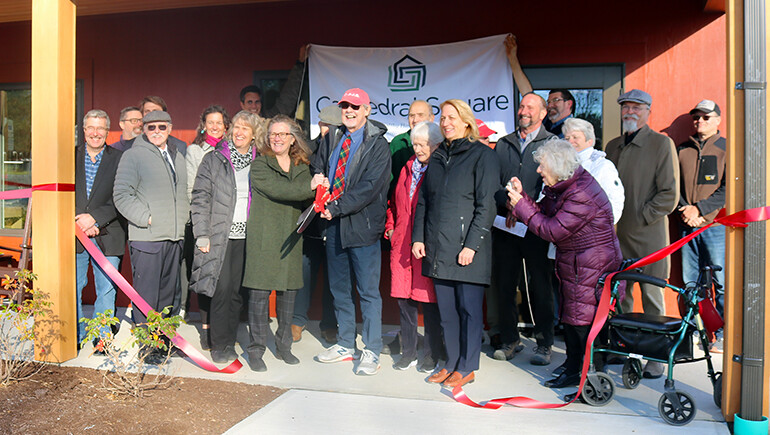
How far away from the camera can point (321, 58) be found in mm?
6586

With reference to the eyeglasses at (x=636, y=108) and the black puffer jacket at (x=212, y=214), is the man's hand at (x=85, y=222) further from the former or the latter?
the eyeglasses at (x=636, y=108)

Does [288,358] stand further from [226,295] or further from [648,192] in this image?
[648,192]

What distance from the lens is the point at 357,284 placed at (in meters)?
4.98

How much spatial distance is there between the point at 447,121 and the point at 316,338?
253 centimetres

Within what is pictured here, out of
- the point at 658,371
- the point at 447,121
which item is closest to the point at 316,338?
the point at 447,121

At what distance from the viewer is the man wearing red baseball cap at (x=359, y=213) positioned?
4789 millimetres

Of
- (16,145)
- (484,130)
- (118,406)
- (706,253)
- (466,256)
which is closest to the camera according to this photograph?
(118,406)

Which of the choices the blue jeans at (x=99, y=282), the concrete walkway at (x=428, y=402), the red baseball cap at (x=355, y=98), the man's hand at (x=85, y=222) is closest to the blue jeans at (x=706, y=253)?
the concrete walkway at (x=428, y=402)

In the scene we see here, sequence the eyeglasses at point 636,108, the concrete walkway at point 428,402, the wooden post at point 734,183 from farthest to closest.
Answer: the eyeglasses at point 636,108 → the concrete walkway at point 428,402 → the wooden post at point 734,183

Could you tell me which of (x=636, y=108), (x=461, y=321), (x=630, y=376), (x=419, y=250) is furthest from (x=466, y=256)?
(x=636, y=108)

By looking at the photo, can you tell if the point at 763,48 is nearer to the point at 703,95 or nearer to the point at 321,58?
the point at 703,95

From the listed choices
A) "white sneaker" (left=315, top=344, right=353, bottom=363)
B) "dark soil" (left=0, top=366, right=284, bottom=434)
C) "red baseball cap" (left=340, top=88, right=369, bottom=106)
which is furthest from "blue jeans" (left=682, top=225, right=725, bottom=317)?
"dark soil" (left=0, top=366, right=284, bottom=434)

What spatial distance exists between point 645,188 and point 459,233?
1.92m

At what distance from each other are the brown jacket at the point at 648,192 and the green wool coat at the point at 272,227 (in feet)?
8.69
